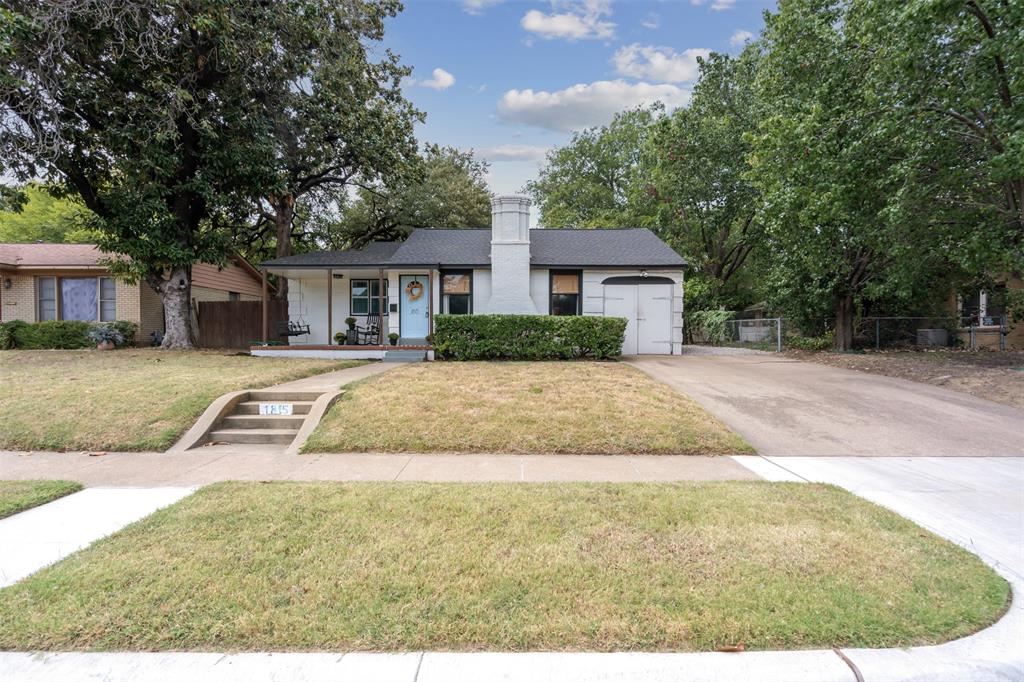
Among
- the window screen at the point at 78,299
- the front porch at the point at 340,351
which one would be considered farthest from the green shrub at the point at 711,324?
the window screen at the point at 78,299

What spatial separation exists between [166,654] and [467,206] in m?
24.9

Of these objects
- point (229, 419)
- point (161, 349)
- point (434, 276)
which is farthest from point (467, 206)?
point (229, 419)

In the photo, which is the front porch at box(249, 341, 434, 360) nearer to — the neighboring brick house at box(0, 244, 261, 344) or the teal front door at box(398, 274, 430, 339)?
the teal front door at box(398, 274, 430, 339)

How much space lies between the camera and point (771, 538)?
342 centimetres

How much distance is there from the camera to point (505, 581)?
2.84 m

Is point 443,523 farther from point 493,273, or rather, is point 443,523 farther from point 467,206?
point 467,206

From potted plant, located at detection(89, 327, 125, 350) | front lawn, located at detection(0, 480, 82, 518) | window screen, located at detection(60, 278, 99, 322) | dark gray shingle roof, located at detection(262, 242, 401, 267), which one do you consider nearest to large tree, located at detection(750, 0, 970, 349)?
dark gray shingle roof, located at detection(262, 242, 401, 267)

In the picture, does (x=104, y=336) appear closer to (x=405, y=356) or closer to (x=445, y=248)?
(x=405, y=356)

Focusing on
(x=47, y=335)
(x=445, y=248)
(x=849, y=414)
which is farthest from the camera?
(x=445, y=248)

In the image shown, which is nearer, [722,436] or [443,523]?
[443,523]

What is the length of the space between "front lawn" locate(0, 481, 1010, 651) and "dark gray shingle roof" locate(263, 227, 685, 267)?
1221 cm

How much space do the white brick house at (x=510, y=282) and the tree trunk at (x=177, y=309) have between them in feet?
8.68

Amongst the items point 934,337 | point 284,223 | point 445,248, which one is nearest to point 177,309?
point 284,223

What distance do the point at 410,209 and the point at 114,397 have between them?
701 inches
